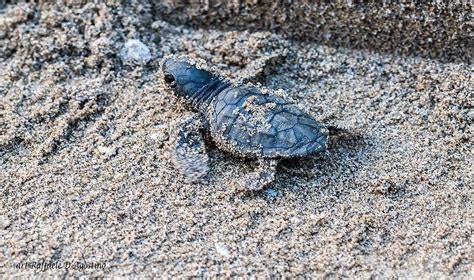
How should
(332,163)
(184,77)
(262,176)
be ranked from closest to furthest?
1. (262,176)
2. (332,163)
3. (184,77)

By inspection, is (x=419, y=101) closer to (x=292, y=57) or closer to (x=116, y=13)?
(x=292, y=57)

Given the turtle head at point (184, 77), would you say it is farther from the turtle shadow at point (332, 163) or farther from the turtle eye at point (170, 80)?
the turtle shadow at point (332, 163)

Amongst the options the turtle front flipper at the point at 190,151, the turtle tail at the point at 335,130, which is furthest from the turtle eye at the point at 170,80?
the turtle tail at the point at 335,130

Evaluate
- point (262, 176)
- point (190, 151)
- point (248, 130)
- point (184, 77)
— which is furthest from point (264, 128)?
point (184, 77)

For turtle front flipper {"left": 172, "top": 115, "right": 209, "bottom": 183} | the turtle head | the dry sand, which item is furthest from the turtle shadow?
the turtle head

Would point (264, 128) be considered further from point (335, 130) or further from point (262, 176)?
point (335, 130)
